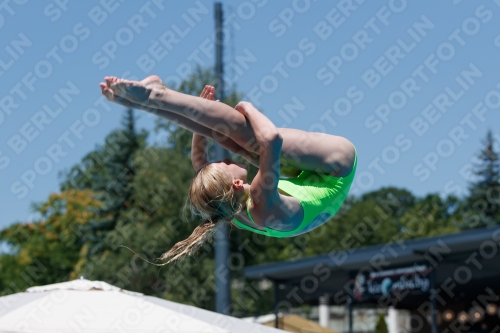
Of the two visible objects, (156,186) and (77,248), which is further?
(77,248)

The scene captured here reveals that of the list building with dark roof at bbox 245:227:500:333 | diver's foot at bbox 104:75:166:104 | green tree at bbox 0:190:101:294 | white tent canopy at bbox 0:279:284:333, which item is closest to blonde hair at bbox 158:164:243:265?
diver's foot at bbox 104:75:166:104

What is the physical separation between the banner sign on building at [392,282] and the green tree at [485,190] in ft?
75.9

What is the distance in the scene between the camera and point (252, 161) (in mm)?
4270

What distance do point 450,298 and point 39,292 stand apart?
21.3 metres

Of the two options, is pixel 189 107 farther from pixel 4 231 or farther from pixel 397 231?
pixel 397 231

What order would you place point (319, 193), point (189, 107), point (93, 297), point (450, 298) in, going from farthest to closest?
point (450, 298)
point (93, 297)
point (319, 193)
point (189, 107)

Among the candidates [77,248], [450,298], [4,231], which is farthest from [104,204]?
[450,298]

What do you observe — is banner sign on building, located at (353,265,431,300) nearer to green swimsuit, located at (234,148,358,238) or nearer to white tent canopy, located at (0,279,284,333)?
white tent canopy, located at (0,279,284,333)

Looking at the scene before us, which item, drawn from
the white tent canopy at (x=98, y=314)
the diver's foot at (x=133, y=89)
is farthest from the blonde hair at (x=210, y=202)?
the white tent canopy at (x=98, y=314)

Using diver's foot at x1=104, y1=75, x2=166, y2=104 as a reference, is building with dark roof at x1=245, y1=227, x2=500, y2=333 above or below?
below

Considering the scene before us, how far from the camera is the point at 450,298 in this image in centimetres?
2580

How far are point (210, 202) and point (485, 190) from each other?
130 ft

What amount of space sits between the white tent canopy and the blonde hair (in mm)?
2778

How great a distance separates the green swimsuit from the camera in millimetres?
4160
